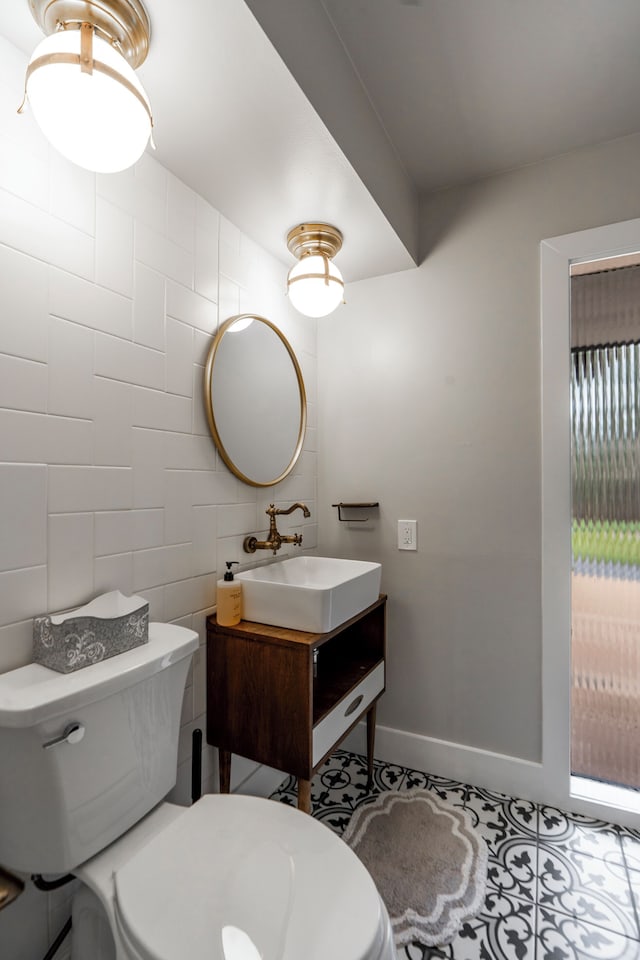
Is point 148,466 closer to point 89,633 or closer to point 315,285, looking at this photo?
point 89,633

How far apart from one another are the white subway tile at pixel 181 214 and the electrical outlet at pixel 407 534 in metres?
1.31

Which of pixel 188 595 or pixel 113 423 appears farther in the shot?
pixel 188 595

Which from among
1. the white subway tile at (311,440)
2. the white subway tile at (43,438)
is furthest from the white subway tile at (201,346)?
the white subway tile at (311,440)

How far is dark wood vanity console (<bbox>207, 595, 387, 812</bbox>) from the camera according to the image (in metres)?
1.36

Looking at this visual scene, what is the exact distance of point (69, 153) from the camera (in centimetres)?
94

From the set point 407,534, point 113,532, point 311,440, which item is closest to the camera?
point 113,532

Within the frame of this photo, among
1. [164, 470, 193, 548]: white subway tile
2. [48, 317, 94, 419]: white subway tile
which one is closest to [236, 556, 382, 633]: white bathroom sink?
[164, 470, 193, 548]: white subway tile

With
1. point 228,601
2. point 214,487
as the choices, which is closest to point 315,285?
point 214,487

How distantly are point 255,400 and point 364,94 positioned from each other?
3.38ft

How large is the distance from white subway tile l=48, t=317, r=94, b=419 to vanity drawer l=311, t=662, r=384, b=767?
110 centimetres

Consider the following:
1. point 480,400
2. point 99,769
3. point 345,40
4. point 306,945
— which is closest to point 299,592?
point 99,769

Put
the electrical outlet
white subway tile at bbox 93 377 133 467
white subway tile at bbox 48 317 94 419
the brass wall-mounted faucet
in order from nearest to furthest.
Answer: white subway tile at bbox 48 317 94 419 → white subway tile at bbox 93 377 133 467 → the brass wall-mounted faucet → the electrical outlet

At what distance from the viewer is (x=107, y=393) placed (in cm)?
120

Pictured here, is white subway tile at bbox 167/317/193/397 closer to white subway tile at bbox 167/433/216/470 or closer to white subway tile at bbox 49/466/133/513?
white subway tile at bbox 167/433/216/470
